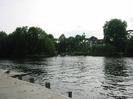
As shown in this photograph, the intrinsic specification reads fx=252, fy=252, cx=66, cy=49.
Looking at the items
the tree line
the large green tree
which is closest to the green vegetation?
the tree line

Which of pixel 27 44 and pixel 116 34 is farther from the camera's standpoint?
pixel 27 44

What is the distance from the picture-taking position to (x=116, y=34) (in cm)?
12662

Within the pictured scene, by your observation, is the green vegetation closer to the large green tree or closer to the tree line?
the tree line

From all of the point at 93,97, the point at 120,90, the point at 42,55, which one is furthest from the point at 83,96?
the point at 42,55

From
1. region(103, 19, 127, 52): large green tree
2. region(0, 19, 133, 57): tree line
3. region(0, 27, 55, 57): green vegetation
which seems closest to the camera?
region(0, 19, 133, 57): tree line

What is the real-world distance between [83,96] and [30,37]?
11285cm

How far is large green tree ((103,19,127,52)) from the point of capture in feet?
412

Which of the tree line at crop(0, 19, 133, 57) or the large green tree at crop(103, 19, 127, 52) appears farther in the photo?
the large green tree at crop(103, 19, 127, 52)

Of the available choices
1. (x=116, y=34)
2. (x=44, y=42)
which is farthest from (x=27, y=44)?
(x=116, y=34)

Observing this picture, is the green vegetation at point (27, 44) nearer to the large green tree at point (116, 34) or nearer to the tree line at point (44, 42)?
the tree line at point (44, 42)

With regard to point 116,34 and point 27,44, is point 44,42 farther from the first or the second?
point 116,34

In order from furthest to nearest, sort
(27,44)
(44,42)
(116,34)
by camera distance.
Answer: (27,44), (44,42), (116,34)

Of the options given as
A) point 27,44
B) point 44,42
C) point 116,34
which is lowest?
point 27,44

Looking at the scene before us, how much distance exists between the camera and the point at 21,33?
135875 millimetres
